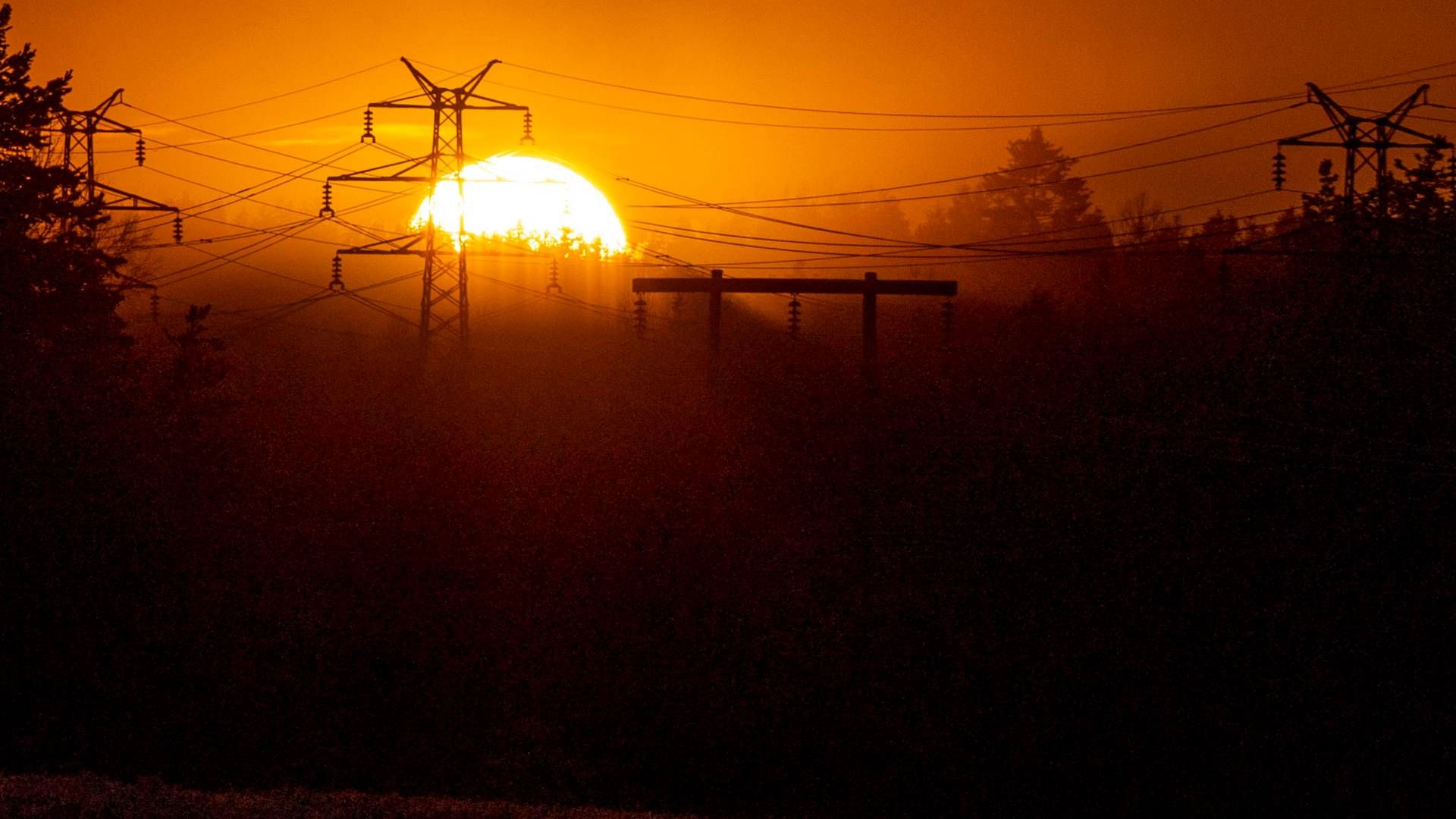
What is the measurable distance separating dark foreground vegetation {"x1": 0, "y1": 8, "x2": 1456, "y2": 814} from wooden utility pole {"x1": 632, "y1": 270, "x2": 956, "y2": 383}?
1946 mm

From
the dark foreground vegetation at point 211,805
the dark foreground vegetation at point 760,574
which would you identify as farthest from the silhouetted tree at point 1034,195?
the dark foreground vegetation at point 211,805

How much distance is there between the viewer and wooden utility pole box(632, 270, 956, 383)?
98.2 feet

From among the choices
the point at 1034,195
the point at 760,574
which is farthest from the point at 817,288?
the point at 1034,195

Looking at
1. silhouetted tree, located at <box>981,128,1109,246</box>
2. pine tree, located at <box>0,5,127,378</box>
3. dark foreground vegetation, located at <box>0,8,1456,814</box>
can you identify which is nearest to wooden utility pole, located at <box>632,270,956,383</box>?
dark foreground vegetation, located at <box>0,8,1456,814</box>

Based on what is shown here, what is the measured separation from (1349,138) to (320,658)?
3016 centimetres

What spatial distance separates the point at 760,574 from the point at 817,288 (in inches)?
394

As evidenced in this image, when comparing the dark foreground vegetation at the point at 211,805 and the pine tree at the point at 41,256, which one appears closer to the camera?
the dark foreground vegetation at the point at 211,805

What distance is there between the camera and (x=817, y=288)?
30.3 metres

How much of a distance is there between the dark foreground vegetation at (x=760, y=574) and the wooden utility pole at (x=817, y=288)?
1946mm

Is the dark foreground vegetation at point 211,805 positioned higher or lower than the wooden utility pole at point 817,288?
lower

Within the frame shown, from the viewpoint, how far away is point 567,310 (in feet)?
193

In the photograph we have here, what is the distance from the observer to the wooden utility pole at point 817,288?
29.9m

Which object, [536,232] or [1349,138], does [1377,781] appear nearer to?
[1349,138]

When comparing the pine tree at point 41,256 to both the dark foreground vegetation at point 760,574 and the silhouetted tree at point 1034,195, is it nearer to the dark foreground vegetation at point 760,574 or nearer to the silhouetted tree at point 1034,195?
the dark foreground vegetation at point 760,574
